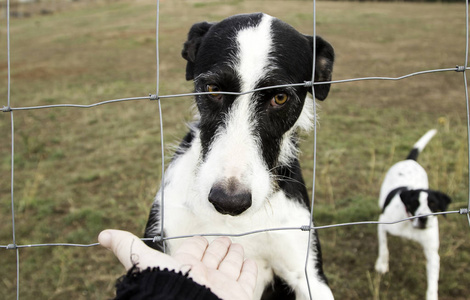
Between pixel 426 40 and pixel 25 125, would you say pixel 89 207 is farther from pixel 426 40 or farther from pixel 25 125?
pixel 426 40

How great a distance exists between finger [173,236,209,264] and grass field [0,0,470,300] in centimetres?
156

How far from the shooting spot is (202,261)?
5.13 ft

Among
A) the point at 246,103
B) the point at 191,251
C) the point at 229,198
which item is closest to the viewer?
the point at 191,251

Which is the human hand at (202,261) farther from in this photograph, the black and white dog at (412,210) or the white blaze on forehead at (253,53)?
the black and white dog at (412,210)

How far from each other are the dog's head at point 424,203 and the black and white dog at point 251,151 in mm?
1281

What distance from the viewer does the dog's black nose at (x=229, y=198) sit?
65.5 inches

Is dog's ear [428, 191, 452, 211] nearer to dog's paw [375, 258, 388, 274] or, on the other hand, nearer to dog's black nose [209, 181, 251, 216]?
dog's paw [375, 258, 388, 274]

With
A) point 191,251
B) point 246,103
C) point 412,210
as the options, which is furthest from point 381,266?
point 191,251

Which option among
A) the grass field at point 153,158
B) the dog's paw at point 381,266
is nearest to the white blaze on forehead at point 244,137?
the grass field at point 153,158

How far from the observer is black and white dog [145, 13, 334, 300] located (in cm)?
184

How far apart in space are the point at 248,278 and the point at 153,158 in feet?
14.0

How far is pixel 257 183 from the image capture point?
5.97 ft

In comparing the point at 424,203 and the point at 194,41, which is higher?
the point at 194,41

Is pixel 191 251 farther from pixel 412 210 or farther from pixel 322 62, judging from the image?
pixel 412 210
